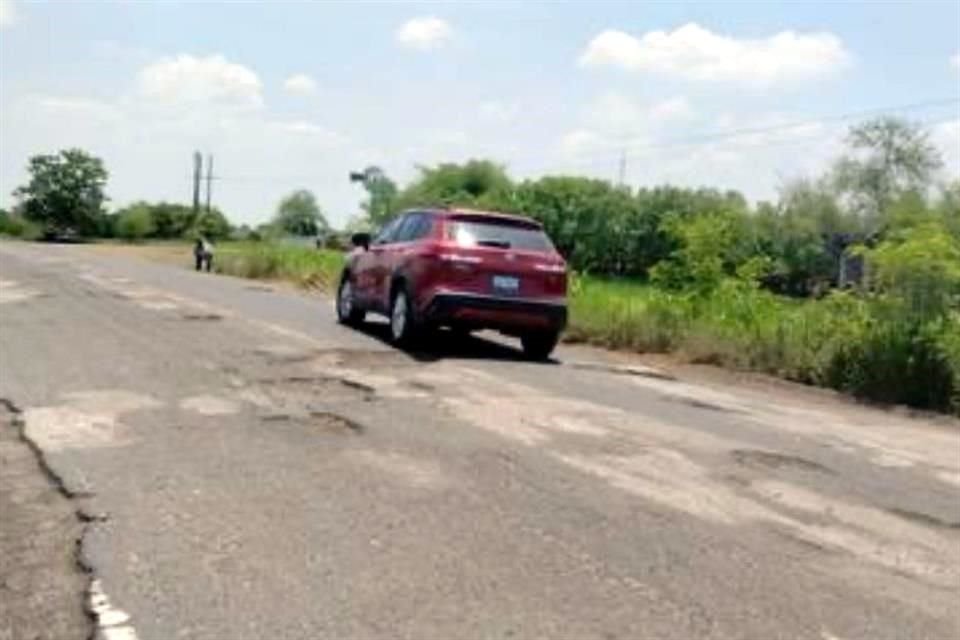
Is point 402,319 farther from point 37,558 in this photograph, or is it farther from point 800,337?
point 37,558

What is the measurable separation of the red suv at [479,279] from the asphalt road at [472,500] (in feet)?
4.33

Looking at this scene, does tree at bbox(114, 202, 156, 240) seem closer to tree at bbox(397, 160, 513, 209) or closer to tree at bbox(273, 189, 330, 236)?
tree at bbox(273, 189, 330, 236)

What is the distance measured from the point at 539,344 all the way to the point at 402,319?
1711mm

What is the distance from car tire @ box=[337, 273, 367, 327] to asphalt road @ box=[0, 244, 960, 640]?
4268 mm

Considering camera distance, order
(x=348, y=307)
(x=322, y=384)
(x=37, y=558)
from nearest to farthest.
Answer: (x=37, y=558) < (x=322, y=384) < (x=348, y=307)

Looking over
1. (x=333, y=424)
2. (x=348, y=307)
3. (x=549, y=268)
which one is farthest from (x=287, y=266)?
(x=333, y=424)

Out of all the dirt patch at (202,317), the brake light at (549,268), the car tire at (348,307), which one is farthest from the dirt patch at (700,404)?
the dirt patch at (202,317)

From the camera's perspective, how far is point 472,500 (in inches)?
301

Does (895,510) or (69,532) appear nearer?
(69,532)

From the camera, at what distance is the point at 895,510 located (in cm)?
841

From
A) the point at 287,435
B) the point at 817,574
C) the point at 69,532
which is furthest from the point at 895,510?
the point at 69,532

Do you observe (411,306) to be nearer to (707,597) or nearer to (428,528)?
(428,528)

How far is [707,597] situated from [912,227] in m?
11.8

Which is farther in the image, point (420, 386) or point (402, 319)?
point (402, 319)
